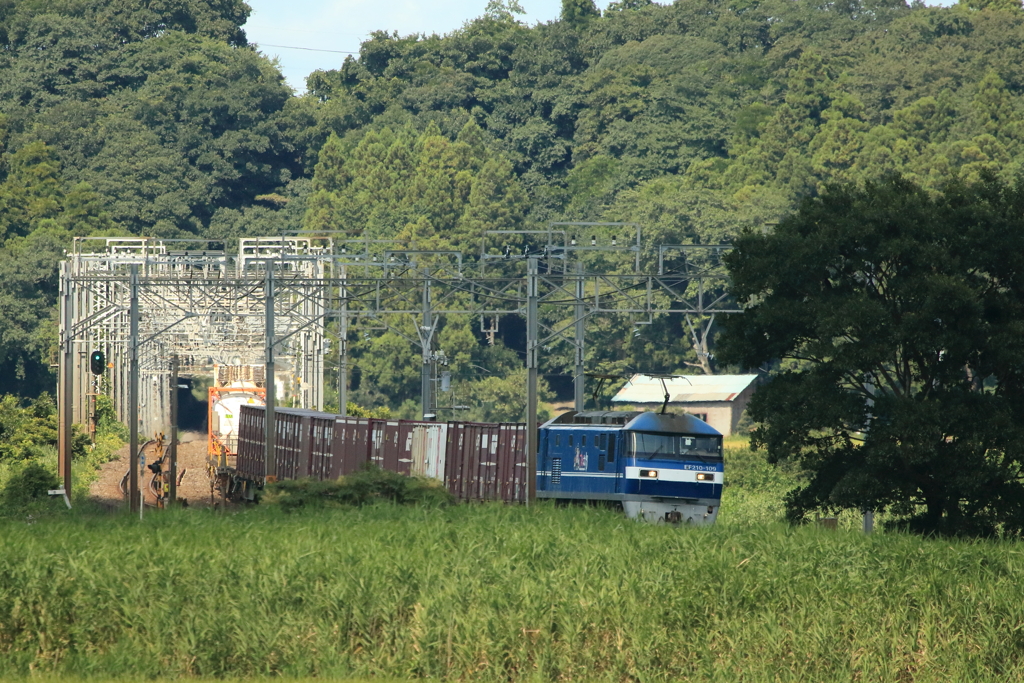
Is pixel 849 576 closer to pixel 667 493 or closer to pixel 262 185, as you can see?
pixel 667 493

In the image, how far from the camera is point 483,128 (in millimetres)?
111375

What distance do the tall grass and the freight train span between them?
294 inches

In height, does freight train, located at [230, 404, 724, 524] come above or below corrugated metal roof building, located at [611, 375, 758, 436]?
above

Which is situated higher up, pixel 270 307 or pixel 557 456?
pixel 270 307

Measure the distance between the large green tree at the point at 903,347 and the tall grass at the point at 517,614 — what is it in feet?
20.1

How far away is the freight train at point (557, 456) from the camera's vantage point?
3334 centimetres

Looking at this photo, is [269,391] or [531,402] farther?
[269,391]

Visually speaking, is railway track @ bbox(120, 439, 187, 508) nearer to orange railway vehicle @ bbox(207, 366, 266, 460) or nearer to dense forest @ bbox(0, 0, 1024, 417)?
orange railway vehicle @ bbox(207, 366, 266, 460)

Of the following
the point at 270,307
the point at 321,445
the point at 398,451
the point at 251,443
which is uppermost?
the point at 270,307

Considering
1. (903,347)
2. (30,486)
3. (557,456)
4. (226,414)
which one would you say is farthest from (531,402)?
(226,414)

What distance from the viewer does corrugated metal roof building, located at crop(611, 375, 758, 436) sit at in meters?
79.4

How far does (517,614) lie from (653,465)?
1313 cm

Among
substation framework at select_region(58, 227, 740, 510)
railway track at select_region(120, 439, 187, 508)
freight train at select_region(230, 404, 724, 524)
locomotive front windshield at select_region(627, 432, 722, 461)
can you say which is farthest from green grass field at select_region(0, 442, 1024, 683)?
railway track at select_region(120, 439, 187, 508)

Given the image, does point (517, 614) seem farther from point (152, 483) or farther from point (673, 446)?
point (152, 483)
